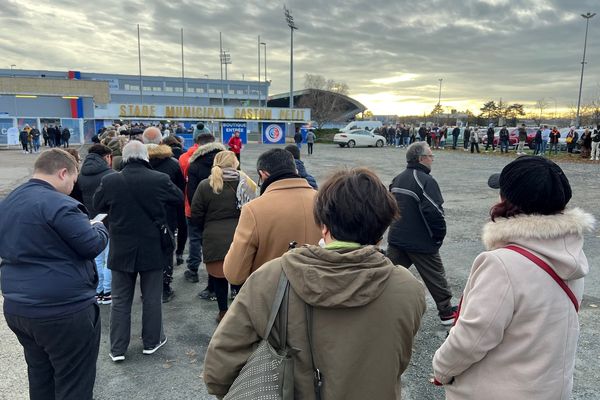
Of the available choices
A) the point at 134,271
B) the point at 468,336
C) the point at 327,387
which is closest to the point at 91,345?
the point at 134,271

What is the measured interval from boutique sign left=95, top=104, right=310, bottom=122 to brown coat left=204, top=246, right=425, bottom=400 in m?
37.6

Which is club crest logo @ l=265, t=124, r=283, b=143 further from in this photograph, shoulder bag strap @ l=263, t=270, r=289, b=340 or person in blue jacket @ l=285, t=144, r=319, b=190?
Answer: shoulder bag strap @ l=263, t=270, r=289, b=340

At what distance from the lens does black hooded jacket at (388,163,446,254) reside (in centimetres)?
422

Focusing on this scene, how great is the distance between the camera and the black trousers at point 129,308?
154 inches

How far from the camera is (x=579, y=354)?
4.00 m

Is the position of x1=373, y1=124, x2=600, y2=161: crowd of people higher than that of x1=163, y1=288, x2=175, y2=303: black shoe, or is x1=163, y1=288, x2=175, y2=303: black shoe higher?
x1=373, y1=124, x2=600, y2=161: crowd of people

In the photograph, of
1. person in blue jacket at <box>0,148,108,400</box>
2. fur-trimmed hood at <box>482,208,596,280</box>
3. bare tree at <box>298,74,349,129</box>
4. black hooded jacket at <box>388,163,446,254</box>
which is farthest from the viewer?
bare tree at <box>298,74,349,129</box>

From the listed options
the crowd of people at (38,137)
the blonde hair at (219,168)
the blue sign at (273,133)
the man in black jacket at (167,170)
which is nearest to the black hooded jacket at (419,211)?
the blonde hair at (219,168)

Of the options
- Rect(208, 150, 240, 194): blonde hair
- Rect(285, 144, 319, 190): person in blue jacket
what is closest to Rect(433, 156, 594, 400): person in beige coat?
Rect(208, 150, 240, 194): blonde hair

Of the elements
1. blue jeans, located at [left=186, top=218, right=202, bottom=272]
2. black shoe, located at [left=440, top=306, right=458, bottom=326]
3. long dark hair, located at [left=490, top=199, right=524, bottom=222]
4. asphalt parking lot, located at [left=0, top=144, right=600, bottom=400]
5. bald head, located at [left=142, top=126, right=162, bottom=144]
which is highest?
bald head, located at [left=142, top=126, right=162, bottom=144]

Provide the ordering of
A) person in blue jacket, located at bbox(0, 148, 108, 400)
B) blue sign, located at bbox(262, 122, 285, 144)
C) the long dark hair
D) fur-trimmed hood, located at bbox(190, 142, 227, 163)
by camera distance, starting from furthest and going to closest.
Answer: blue sign, located at bbox(262, 122, 285, 144) < fur-trimmed hood, located at bbox(190, 142, 227, 163) < person in blue jacket, located at bbox(0, 148, 108, 400) < the long dark hair

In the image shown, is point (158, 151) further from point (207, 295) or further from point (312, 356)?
point (312, 356)

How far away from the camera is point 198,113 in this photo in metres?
39.1

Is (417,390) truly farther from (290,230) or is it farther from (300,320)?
(300,320)
